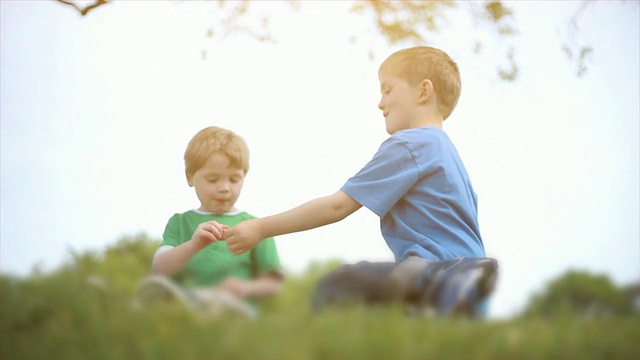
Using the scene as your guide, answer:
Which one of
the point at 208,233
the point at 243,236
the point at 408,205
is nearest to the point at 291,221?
the point at 243,236

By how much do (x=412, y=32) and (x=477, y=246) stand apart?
3.99 feet

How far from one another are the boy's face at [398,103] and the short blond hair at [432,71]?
0.03 meters

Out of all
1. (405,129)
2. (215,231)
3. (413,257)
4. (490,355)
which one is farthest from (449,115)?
(490,355)

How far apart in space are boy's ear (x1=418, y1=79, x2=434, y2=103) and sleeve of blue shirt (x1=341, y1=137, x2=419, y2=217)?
305 mm

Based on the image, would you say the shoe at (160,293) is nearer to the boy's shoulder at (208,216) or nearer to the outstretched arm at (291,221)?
the outstretched arm at (291,221)

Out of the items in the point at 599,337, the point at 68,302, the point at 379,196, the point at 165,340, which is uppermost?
the point at 379,196

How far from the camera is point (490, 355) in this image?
58.7 inches

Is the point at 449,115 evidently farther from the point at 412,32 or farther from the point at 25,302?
the point at 25,302

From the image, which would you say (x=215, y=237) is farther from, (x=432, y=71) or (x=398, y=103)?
(x=432, y=71)

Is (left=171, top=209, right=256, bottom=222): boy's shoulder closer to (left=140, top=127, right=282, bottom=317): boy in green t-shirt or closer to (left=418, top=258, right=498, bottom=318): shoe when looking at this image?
(left=140, top=127, right=282, bottom=317): boy in green t-shirt

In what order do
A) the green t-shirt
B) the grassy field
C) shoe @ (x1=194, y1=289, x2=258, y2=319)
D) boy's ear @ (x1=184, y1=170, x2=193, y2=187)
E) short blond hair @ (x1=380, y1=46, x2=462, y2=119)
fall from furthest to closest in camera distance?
1. boy's ear @ (x1=184, y1=170, x2=193, y2=187)
2. short blond hair @ (x1=380, y1=46, x2=462, y2=119)
3. the green t-shirt
4. shoe @ (x1=194, y1=289, x2=258, y2=319)
5. the grassy field

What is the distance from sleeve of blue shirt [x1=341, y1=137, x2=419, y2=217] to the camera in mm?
2549

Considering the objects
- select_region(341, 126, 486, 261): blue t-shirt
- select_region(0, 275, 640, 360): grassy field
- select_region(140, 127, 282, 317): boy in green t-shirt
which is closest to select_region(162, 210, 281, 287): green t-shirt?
select_region(140, 127, 282, 317): boy in green t-shirt

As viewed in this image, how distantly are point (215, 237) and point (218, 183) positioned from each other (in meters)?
0.34
